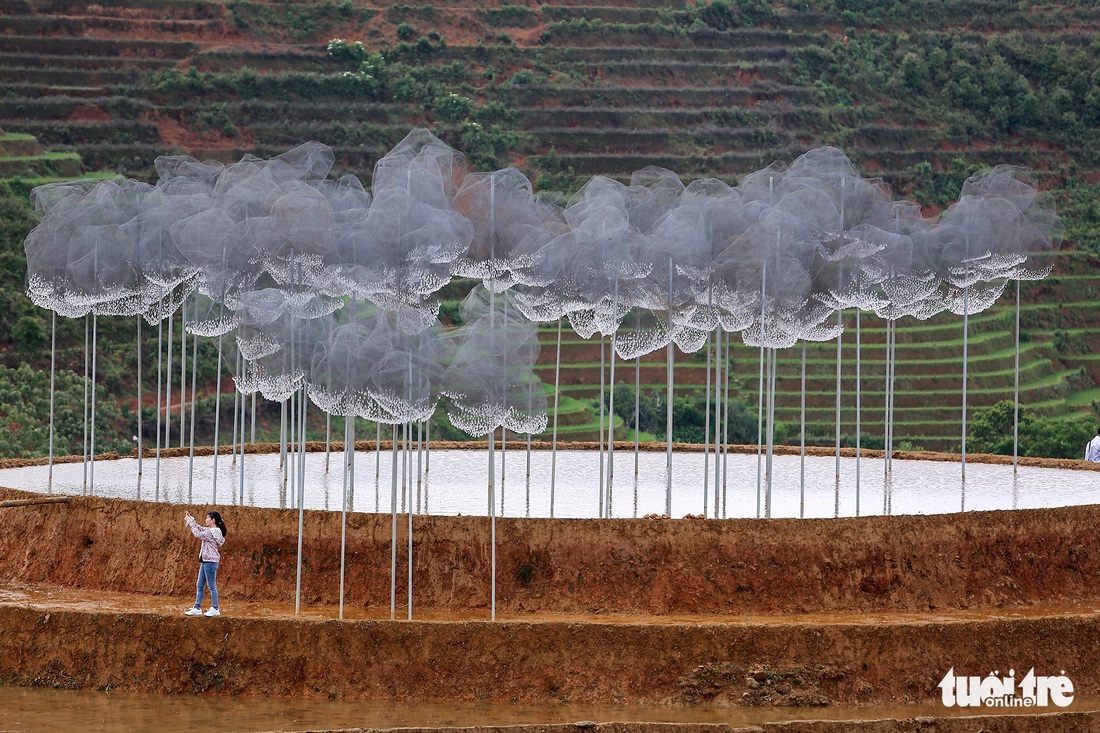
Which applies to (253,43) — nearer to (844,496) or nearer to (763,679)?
(844,496)

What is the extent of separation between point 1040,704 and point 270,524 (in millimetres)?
9746

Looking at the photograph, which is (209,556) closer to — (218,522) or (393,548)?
(218,522)

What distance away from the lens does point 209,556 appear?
21.0 metres

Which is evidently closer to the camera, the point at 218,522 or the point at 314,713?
the point at 314,713

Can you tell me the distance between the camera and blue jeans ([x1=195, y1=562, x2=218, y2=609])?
68.4 ft

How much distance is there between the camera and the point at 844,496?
2727 centimetres

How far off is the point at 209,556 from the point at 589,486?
9.10m

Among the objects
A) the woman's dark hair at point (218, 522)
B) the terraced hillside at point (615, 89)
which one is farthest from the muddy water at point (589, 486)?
the terraced hillside at point (615, 89)

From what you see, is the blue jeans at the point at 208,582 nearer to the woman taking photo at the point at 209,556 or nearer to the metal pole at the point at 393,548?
the woman taking photo at the point at 209,556

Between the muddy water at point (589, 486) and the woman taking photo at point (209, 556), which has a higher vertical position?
the muddy water at point (589, 486)

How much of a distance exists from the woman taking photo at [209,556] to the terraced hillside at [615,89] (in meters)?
34.7

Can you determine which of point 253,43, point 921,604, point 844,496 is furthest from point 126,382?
point 921,604

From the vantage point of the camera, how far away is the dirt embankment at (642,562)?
853 inches

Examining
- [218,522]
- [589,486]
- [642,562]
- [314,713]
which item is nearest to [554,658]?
[642,562]
